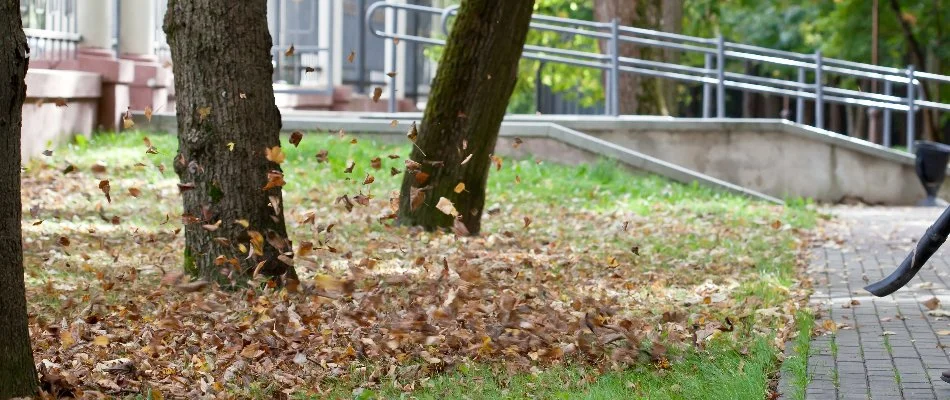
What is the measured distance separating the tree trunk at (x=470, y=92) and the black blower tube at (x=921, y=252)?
4987mm

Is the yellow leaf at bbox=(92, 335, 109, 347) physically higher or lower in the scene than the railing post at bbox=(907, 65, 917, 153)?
lower

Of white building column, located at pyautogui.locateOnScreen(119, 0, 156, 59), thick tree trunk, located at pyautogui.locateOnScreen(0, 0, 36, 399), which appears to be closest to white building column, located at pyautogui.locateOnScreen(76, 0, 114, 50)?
white building column, located at pyautogui.locateOnScreen(119, 0, 156, 59)

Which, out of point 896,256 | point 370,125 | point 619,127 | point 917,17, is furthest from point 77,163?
point 917,17

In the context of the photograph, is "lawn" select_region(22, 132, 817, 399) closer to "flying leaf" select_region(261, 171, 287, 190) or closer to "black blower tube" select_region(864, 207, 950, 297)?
"flying leaf" select_region(261, 171, 287, 190)

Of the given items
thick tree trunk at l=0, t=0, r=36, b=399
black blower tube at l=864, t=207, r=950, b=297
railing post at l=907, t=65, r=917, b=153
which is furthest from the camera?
railing post at l=907, t=65, r=917, b=153

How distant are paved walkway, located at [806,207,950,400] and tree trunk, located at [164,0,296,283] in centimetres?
310

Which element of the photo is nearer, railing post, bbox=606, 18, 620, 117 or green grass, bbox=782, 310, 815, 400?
green grass, bbox=782, 310, 815, 400

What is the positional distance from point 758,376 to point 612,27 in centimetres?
1190

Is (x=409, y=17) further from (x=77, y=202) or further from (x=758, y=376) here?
(x=758, y=376)

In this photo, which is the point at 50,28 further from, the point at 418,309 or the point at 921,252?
the point at 921,252

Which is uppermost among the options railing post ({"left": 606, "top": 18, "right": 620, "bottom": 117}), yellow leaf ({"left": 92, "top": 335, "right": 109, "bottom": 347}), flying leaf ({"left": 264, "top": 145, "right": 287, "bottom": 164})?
railing post ({"left": 606, "top": 18, "right": 620, "bottom": 117})

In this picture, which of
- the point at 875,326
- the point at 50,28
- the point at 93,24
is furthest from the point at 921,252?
the point at 93,24

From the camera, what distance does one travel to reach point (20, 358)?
16.1ft

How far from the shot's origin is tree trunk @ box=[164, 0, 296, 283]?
7324 millimetres
